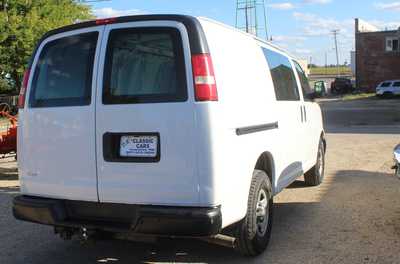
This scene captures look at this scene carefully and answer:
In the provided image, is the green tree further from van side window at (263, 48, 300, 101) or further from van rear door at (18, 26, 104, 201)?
van rear door at (18, 26, 104, 201)

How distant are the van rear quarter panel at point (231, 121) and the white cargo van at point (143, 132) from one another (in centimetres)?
1

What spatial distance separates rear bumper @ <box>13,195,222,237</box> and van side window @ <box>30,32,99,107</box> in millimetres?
854

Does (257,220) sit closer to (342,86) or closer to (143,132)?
(143,132)

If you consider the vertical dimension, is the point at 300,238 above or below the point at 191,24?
below

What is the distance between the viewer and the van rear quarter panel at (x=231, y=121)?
4172mm

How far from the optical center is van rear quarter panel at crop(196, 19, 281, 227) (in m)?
4.17

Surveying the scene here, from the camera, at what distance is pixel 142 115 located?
430 centimetres

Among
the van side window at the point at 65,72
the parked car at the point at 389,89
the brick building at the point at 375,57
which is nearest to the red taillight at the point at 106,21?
the van side window at the point at 65,72

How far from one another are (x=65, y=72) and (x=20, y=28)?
111 ft

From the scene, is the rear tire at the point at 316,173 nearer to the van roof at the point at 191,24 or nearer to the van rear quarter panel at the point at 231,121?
the van rear quarter panel at the point at 231,121

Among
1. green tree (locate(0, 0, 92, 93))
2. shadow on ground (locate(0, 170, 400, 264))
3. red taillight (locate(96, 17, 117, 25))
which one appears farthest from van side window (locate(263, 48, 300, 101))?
green tree (locate(0, 0, 92, 93))

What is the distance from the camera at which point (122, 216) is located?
4.47m

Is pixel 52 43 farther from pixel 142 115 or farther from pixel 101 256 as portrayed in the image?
pixel 101 256

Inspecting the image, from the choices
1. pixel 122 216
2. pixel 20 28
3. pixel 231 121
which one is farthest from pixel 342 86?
pixel 122 216
